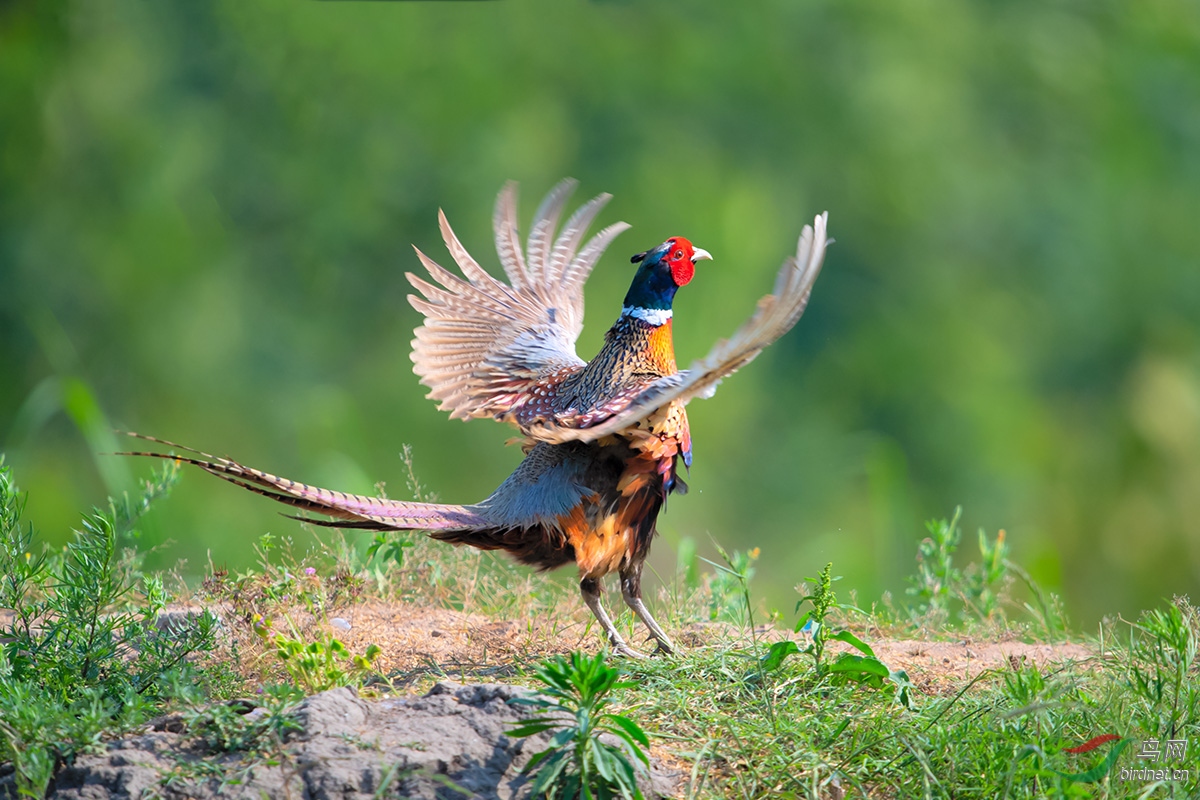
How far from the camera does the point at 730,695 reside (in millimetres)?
3650

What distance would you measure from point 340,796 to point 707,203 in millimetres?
9536

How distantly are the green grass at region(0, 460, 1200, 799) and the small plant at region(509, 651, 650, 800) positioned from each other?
16cm

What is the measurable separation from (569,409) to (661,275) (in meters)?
0.64

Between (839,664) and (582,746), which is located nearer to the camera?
(582,746)

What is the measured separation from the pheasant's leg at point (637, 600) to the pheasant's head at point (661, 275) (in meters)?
1.01

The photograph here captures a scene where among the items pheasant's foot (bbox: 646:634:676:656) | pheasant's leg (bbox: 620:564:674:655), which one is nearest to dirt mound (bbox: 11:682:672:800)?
pheasant's foot (bbox: 646:634:676:656)

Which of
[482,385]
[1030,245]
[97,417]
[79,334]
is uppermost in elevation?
[1030,245]

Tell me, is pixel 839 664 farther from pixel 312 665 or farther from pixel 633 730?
pixel 312 665

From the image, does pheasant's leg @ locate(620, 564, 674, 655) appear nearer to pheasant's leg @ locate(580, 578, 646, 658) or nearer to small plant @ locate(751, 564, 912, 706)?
pheasant's leg @ locate(580, 578, 646, 658)

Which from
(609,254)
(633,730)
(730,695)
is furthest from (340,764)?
(609,254)

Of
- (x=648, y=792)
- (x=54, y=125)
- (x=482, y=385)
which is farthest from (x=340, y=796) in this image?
(x=54, y=125)

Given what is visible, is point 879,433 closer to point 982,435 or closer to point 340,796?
point 982,435

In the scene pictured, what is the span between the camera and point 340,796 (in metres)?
2.94

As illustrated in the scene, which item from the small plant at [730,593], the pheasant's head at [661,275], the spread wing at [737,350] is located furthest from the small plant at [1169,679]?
the pheasant's head at [661,275]
